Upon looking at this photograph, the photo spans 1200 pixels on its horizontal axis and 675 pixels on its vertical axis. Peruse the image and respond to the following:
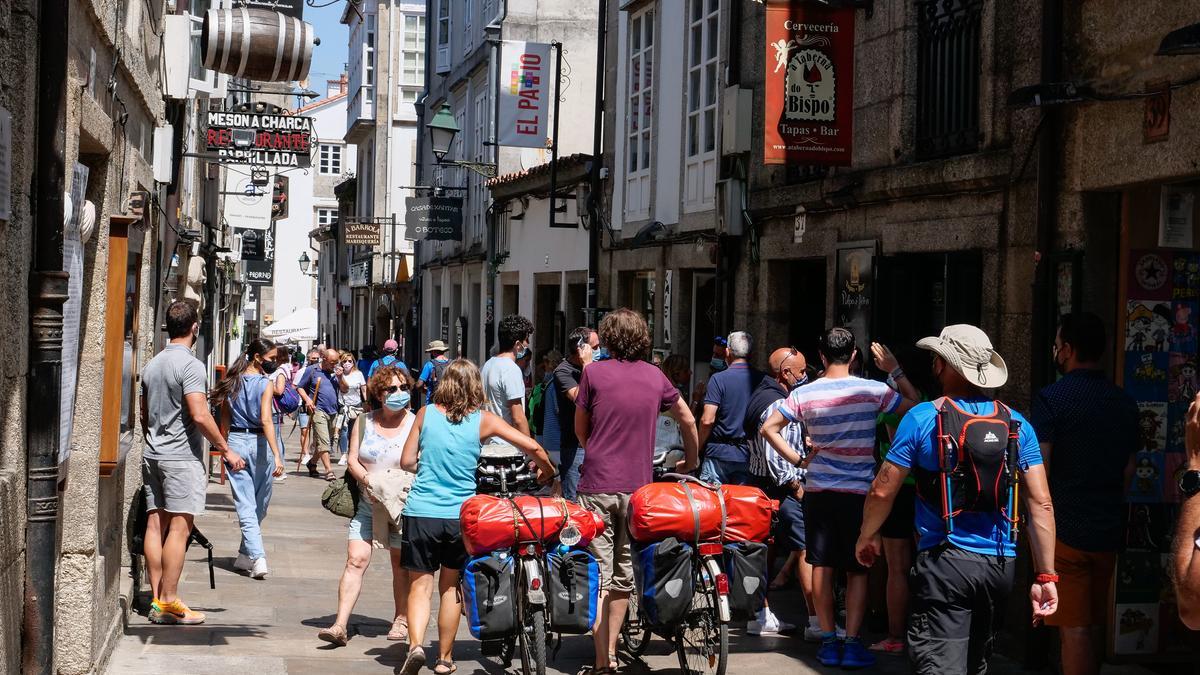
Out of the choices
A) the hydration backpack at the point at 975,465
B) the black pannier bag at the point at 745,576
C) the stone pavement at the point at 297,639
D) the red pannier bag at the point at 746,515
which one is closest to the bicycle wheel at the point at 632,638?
the stone pavement at the point at 297,639

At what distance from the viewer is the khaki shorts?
7797mm

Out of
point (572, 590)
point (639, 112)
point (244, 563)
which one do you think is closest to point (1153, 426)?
point (572, 590)

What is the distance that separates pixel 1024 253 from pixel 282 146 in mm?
12298

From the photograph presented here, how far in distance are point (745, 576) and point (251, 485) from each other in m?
5.00

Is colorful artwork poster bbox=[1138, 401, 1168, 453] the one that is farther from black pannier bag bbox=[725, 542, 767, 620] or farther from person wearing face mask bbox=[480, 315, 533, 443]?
person wearing face mask bbox=[480, 315, 533, 443]

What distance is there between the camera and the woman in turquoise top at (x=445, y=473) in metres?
7.84

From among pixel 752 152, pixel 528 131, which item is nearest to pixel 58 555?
pixel 752 152

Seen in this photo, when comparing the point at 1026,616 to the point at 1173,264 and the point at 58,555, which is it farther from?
the point at 58,555

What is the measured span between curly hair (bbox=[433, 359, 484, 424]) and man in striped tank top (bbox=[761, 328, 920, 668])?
5.91 ft

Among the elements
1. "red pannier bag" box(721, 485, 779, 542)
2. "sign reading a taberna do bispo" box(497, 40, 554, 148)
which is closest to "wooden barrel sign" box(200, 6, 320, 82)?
"red pannier bag" box(721, 485, 779, 542)

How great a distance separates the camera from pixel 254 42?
401 inches

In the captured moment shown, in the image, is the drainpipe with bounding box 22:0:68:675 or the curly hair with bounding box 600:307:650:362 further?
the curly hair with bounding box 600:307:650:362

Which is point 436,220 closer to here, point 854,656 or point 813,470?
point 813,470

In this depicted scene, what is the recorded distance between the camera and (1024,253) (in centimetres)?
955
